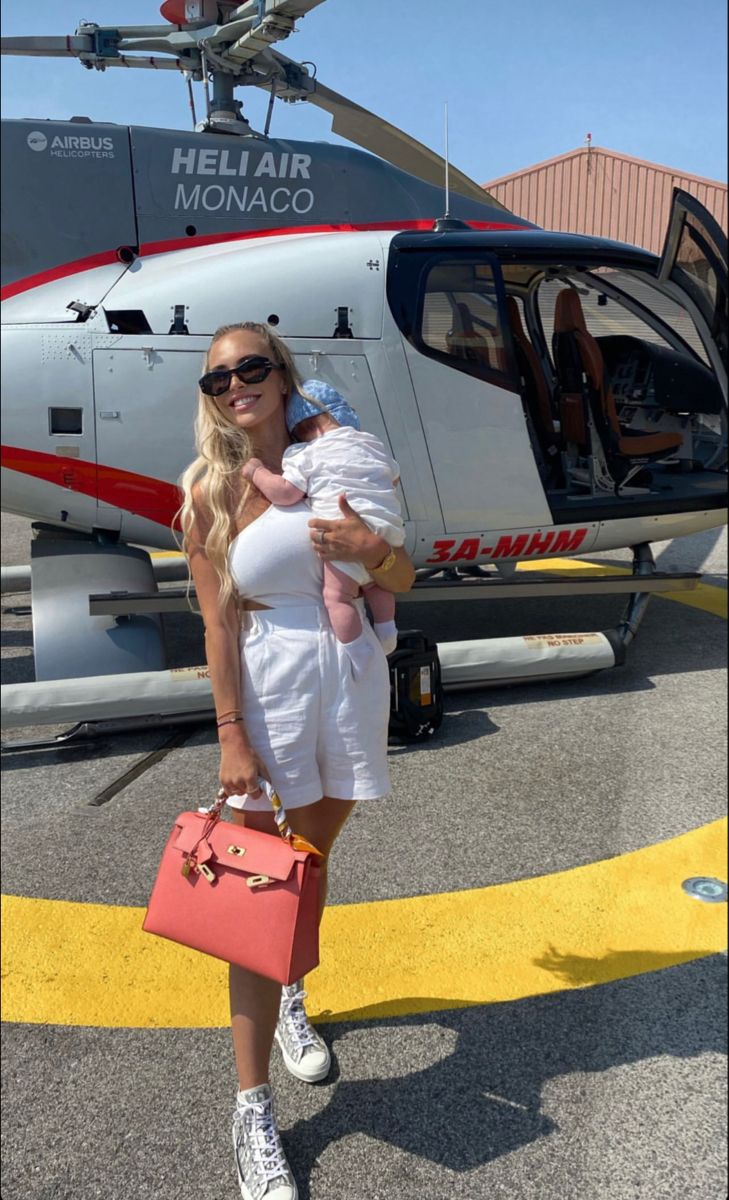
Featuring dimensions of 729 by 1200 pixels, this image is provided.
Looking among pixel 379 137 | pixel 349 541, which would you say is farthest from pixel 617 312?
pixel 349 541

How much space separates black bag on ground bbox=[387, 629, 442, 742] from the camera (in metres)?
2.82

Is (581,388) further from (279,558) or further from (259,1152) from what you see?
(259,1152)

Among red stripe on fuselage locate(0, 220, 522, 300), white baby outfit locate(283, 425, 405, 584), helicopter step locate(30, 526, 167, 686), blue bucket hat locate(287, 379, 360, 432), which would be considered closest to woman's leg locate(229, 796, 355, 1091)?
white baby outfit locate(283, 425, 405, 584)

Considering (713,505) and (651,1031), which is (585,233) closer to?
(651,1031)

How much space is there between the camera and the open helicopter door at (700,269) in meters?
1.77

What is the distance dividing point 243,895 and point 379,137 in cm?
124

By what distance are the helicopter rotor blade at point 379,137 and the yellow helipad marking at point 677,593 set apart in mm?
4470

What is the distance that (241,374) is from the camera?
1385mm

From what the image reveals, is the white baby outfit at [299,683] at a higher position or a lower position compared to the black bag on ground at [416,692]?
higher

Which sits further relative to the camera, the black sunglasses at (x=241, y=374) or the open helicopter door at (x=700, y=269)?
the open helicopter door at (x=700, y=269)

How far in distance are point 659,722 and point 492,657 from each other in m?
0.81

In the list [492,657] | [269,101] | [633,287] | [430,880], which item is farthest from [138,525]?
[269,101]

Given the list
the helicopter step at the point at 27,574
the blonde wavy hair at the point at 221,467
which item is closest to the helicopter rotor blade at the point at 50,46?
the blonde wavy hair at the point at 221,467

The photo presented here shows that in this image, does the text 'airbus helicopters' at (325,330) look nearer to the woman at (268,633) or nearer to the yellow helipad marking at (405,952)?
the woman at (268,633)
